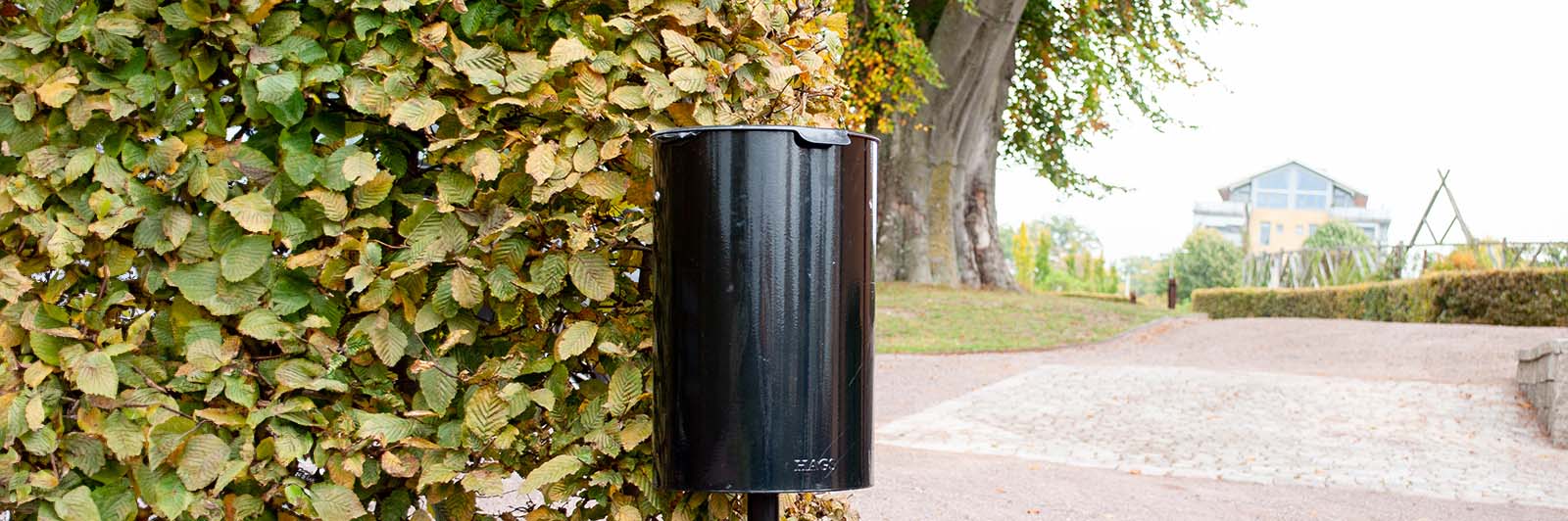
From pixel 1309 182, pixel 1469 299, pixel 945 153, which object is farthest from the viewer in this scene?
pixel 1309 182

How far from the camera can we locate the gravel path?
647cm

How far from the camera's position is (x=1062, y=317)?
18.4 meters

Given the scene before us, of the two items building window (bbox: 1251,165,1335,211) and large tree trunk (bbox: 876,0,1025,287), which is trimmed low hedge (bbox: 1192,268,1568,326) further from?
building window (bbox: 1251,165,1335,211)

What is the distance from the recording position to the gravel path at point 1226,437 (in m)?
6.47

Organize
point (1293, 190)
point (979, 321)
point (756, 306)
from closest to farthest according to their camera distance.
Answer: point (756, 306) → point (979, 321) → point (1293, 190)

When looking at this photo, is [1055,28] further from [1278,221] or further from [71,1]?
[1278,221]

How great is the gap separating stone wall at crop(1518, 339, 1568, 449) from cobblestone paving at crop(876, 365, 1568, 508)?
142 millimetres

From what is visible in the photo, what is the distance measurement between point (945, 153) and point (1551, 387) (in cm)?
1229

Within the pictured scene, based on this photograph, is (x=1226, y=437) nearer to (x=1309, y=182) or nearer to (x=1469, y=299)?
(x=1469, y=299)

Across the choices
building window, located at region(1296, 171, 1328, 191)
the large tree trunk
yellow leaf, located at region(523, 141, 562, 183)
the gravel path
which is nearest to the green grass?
Result: the large tree trunk

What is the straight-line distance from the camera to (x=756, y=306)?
2.20m

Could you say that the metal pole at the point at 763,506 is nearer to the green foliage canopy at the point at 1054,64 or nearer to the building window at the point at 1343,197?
the green foliage canopy at the point at 1054,64

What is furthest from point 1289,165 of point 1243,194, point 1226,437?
point 1226,437

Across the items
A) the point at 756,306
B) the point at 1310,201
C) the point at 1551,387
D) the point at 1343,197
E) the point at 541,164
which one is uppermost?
the point at 1343,197
